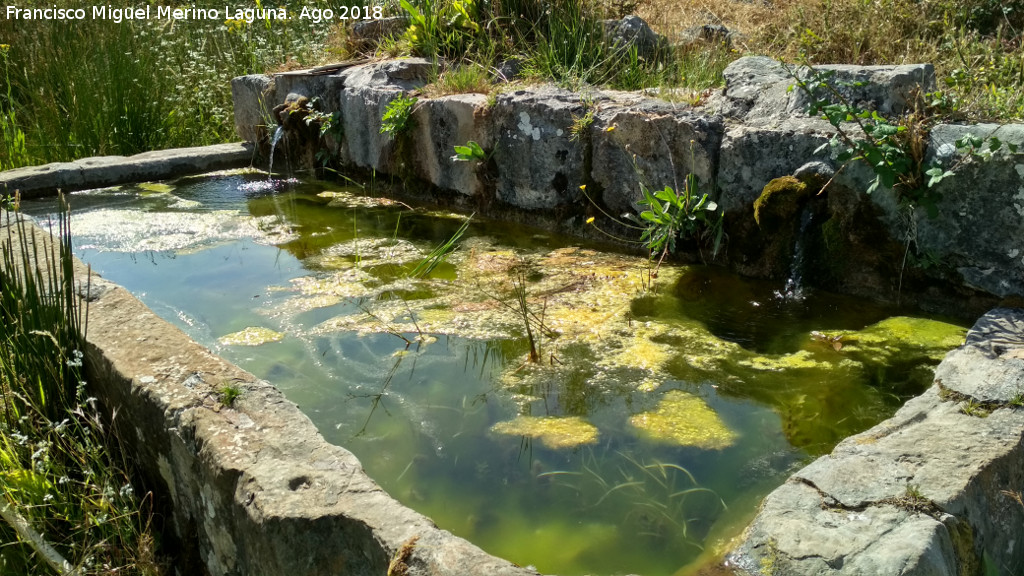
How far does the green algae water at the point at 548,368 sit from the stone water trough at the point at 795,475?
10.9 inches

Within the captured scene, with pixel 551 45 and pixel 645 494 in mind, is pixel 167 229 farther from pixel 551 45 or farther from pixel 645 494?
pixel 645 494

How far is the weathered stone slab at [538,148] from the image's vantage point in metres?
4.12

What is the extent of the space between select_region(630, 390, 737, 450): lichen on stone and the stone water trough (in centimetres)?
46

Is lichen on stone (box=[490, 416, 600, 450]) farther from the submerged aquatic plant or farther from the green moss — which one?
the green moss

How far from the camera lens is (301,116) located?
563cm

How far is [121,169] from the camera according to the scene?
5414 millimetres

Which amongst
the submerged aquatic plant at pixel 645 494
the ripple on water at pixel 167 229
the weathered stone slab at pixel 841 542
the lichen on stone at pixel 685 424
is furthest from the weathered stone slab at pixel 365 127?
the weathered stone slab at pixel 841 542

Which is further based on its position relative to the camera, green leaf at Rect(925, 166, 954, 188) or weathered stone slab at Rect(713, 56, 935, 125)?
weathered stone slab at Rect(713, 56, 935, 125)

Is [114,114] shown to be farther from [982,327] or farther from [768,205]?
[982,327]

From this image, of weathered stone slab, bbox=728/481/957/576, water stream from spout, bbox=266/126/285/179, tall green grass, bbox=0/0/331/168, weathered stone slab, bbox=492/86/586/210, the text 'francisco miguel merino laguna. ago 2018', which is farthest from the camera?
the text 'francisco miguel merino laguna. ago 2018'

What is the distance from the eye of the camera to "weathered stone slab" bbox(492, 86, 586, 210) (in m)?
4.12

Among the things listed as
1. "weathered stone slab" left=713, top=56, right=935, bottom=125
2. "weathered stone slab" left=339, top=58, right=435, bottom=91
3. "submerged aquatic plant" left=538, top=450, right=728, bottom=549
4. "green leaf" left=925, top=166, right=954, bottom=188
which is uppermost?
"weathered stone slab" left=713, top=56, right=935, bottom=125

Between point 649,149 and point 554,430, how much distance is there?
1680mm

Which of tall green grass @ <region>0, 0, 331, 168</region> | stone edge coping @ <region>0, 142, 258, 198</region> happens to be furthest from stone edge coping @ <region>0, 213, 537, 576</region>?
tall green grass @ <region>0, 0, 331, 168</region>
